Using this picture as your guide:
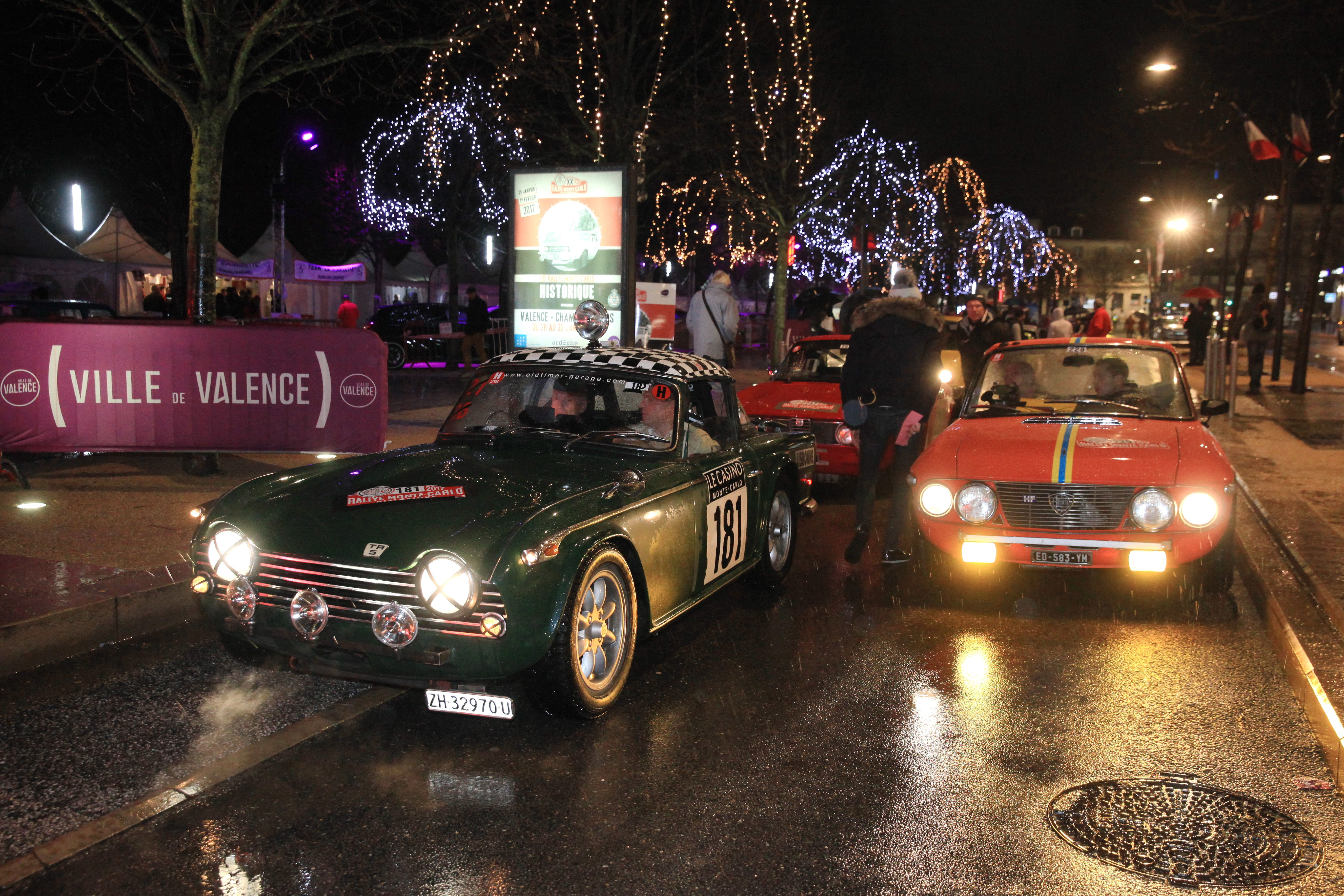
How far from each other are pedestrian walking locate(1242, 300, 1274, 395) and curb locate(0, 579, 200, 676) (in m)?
20.6

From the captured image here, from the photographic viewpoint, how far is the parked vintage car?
33.2 ft

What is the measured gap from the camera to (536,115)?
767 inches

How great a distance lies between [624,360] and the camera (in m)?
5.93

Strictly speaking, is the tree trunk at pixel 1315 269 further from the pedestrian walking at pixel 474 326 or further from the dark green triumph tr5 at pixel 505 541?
the dark green triumph tr5 at pixel 505 541

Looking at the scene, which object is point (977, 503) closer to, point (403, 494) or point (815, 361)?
point (403, 494)

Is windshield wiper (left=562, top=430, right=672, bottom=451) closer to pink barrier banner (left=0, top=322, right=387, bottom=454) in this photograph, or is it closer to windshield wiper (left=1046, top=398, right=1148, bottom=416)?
windshield wiper (left=1046, top=398, right=1148, bottom=416)

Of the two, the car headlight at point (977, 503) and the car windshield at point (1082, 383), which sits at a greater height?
the car windshield at point (1082, 383)

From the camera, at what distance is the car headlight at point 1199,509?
6141mm

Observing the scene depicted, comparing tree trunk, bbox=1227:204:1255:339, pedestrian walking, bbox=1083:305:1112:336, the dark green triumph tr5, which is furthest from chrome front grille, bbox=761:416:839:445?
tree trunk, bbox=1227:204:1255:339

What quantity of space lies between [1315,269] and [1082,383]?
1694 centimetres

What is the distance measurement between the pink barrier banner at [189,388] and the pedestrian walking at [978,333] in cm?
725

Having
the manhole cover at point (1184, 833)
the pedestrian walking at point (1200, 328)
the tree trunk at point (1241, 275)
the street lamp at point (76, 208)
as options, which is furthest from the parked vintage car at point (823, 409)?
the street lamp at point (76, 208)

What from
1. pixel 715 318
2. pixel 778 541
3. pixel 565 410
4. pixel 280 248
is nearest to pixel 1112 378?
pixel 778 541

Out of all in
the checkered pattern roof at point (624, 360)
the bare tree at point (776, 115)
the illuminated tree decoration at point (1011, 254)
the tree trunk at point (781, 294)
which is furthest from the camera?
the illuminated tree decoration at point (1011, 254)
